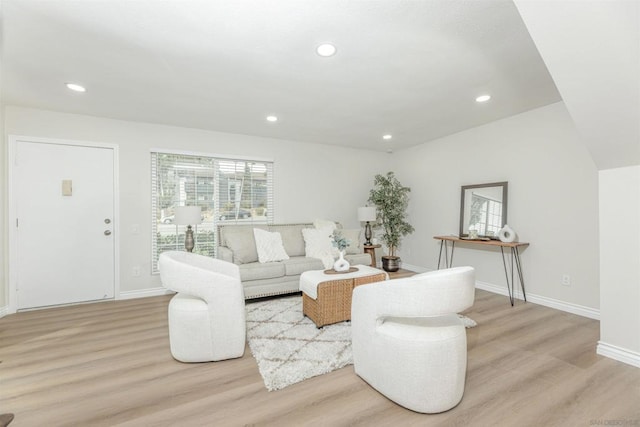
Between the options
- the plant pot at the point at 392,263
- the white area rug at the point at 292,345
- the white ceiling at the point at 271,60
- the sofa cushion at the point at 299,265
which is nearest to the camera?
the white ceiling at the point at 271,60

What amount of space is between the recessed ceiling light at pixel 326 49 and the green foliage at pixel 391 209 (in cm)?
327

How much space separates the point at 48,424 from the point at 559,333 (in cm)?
397

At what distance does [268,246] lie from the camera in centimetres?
380

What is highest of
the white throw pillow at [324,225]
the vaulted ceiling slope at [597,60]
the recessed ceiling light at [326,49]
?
the recessed ceiling light at [326,49]

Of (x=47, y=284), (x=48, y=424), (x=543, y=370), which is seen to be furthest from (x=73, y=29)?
(x=543, y=370)

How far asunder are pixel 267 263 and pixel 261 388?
1944 millimetres

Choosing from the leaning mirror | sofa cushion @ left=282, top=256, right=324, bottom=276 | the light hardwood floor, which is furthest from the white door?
the leaning mirror

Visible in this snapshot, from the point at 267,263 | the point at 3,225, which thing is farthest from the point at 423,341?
the point at 3,225

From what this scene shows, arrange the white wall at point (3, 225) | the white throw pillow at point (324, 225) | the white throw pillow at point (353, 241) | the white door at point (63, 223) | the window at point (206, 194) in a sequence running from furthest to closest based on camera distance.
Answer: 1. the white throw pillow at point (324, 225)
2. the white throw pillow at point (353, 241)
3. the window at point (206, 194)
4. the white door at point (63, 223)
5. the white wall at point (3, 225)

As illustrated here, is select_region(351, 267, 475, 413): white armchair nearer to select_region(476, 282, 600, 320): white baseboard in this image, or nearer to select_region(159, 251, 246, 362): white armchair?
select_region(159, 251, 246, 362): white armchair

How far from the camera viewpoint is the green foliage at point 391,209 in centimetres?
498

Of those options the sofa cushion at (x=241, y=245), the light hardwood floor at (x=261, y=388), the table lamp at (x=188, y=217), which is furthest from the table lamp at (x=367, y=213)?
the table lamp at (x=188, y=217)

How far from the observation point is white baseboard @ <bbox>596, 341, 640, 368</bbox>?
2.02 metres

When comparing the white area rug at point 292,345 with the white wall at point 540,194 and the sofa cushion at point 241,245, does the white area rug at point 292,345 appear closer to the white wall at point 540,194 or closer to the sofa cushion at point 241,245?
the sofa cushion at point 241,245
